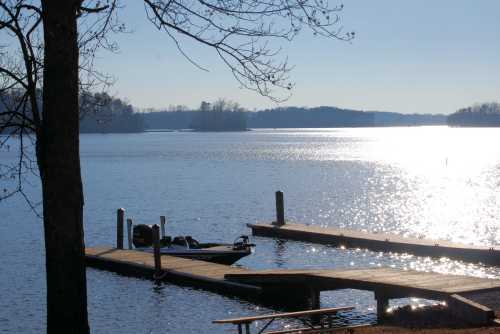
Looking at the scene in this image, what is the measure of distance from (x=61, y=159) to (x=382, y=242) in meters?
22.3

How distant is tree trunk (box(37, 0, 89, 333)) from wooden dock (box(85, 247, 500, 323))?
286 inches

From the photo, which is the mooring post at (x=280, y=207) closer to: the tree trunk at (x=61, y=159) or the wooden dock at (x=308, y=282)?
the wooden dock at (x=308, y=282)

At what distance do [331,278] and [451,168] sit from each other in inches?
4573

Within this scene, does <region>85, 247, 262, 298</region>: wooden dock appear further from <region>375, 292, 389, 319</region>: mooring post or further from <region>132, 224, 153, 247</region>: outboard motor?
<region>375, 292, 389, 319</region>: mooring post

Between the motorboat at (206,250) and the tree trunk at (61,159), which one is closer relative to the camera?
the tree trunk at (61,159)

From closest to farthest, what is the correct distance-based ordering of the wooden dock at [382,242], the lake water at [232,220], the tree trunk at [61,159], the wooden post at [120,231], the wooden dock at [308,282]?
the tree trunk at [61,159]
the wooden dock at [308,282]
the lake water at [232,220]
the wooden dock at [382,242]
the wooden post at [120,231]

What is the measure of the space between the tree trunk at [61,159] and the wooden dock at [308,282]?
726 cm

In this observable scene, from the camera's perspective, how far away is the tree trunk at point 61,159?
436 inches

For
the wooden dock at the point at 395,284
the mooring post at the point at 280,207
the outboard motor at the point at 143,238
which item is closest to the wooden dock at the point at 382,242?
the mooring post at the point at 280,207

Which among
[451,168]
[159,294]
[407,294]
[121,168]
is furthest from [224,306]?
[451,168]

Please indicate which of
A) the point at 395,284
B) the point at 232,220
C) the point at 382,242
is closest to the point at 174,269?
the point at 395,284

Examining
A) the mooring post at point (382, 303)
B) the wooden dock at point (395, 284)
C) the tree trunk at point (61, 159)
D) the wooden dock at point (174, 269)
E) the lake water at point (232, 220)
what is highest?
the tree trunk at point (61, 159)

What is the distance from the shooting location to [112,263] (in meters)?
28.1

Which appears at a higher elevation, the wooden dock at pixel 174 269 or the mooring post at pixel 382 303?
the mooring post at pixel 382 303
